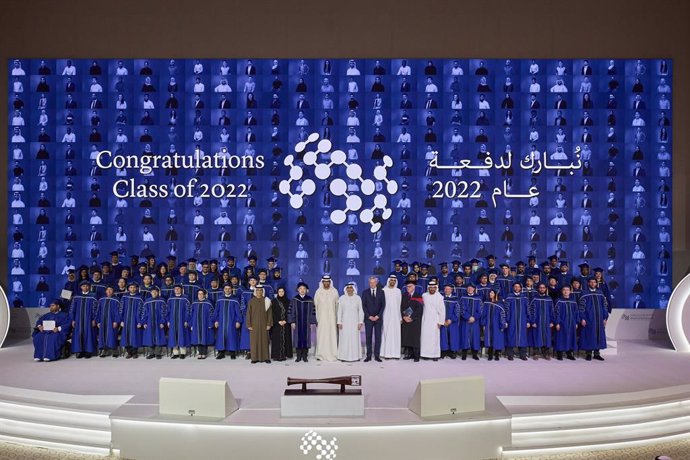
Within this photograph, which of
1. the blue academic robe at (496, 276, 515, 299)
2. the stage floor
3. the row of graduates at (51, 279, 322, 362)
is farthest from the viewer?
the blue academic robe at (496, 276, 515, 299)

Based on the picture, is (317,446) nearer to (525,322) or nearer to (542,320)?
(525,322)

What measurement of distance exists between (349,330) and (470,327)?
193 cm

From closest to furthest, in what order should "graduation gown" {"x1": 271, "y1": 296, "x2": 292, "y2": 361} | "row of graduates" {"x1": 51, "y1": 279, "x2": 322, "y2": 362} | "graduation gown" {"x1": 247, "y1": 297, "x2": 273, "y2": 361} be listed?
"graduation gown" {"x1": 247, "y1": 297, "x2": 273, "y2": 361}
"graduation gown" {"x1": 271, "y1": 296, "x2": 292, "y2": 361}
"row of graduates" {"x1": 51, "y1": 279, "x2": 322, "y2": 362}

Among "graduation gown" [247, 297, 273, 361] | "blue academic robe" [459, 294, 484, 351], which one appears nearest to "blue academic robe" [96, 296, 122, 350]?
"graduation gown" [247, 297, 273, 361]

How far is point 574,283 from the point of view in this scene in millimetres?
11141

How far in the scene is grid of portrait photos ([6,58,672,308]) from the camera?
13211mm

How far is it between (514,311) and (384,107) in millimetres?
4711

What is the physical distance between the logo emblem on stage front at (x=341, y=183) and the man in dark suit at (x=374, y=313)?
95.4 inches

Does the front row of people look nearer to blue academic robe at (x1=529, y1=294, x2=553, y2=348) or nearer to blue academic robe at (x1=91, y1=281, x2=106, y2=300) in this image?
blue academic robe at (x1=529, y1=294, x2=553, y2=348)

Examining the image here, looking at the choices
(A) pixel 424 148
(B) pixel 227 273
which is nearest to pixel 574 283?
(A) pixel 424 148

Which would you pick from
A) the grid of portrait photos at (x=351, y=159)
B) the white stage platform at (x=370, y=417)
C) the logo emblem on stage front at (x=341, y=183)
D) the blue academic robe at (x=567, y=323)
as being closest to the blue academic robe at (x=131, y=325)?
the white stage platform at (x=370, y=417)

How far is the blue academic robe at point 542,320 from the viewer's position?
10992mm

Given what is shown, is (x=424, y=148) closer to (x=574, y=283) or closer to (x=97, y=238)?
(x=574, y=283)

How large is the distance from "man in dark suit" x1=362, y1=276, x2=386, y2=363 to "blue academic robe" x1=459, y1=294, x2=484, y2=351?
129 centimetres
